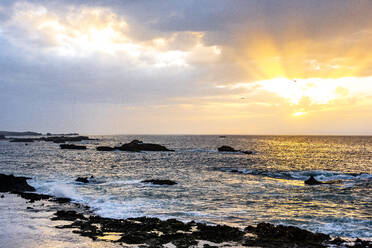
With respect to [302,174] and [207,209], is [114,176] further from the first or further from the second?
[302,174]

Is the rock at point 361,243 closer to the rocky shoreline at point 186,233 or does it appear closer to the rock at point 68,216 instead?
the rocky shoreline at point 186,233

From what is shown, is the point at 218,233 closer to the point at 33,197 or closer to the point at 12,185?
the point at 33,197

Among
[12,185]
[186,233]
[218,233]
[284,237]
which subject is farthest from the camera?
[12,185]

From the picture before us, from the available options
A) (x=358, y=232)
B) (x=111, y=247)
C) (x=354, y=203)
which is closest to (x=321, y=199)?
(x=354, y=203)

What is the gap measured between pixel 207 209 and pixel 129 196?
8915 millimetres

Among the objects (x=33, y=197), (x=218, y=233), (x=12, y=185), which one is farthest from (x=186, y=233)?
→ (x=12, y=185)

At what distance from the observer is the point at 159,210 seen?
23.6 metres

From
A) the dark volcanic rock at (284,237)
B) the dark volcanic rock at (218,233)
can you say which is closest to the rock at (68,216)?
the dark volcanic rock at (218,233)

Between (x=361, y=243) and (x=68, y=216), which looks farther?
(x=68, y=216)

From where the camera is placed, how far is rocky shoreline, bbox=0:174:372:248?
51.0ft

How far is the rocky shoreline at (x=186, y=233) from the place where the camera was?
51.0 ft

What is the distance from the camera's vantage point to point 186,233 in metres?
17.2

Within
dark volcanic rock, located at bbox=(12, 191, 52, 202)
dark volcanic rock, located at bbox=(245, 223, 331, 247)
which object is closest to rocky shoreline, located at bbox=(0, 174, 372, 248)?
dark volcanic rock, located at bbox=(245, 223, 331, 247)

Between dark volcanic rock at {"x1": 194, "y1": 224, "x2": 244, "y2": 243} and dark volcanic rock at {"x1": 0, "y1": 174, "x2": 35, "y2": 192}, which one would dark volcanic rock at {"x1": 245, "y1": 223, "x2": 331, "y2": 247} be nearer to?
dark volcanic rock at {"x1": 194, "y1": 224, "x2": 244, "y2": 243}
